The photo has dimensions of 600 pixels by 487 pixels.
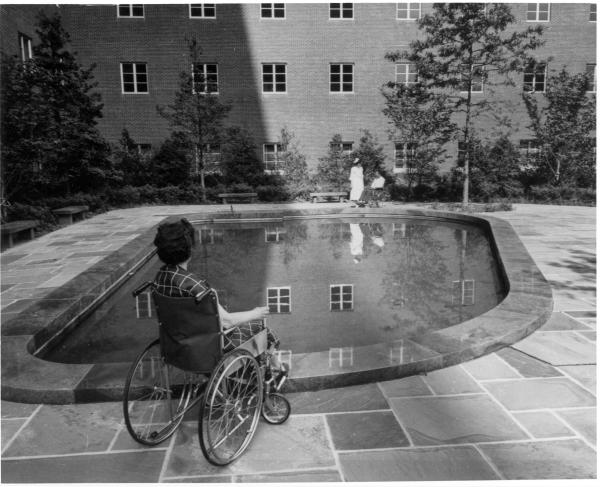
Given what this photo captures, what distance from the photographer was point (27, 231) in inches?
427

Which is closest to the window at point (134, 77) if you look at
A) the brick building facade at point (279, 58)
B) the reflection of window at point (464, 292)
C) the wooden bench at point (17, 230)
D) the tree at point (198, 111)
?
the brick building facade at point (279, 58)

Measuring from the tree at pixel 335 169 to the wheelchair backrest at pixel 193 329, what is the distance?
Result: 18.4 meters

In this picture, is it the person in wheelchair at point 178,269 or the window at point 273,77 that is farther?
the window at point 273,77

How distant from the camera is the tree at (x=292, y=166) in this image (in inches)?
831

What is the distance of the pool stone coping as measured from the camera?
3.64m

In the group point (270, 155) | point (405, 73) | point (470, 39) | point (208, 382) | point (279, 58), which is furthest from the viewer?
point (405, 73)

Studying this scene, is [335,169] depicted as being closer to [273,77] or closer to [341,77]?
[341,77]

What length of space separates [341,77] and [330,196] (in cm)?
753

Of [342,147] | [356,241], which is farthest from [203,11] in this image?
[356,241]

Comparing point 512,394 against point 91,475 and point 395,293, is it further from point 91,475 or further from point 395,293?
point 395,293

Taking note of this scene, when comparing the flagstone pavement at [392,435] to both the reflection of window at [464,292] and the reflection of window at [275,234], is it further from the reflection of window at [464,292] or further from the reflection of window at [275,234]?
the reflection of window at [275,234]

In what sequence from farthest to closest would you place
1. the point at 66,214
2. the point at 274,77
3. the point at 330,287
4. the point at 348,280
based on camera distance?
1. the point at 274,77
2. the point at 66,214
3. the point at 348,280
4. the point at 330,287

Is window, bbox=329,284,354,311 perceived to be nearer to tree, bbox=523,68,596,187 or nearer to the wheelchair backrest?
the wheelchair backrest

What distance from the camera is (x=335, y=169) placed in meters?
21.9
